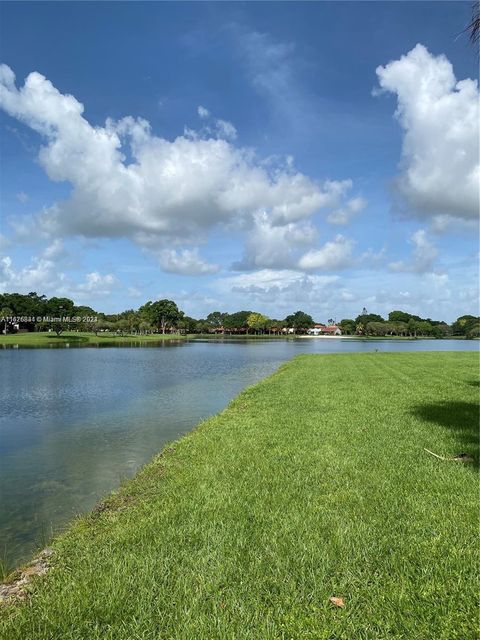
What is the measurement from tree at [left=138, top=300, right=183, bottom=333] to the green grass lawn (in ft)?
543

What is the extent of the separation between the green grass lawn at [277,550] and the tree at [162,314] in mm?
165446

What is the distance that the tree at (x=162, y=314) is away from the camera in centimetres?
17462

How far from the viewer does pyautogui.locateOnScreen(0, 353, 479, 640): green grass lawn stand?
14.0 ft

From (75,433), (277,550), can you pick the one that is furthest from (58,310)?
(277,550)

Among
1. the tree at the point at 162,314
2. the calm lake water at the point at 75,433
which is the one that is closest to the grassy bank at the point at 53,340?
the tree at the point at 162,314

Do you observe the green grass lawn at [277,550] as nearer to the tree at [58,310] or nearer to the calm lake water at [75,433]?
the calm lake water at [75,433]

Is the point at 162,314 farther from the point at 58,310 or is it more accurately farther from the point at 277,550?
the point at 277,550

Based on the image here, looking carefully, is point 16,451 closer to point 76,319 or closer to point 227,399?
point 227,399

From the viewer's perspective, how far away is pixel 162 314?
175 metres

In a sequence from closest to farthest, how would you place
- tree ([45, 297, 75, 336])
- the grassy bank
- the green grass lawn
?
the green grass lawn → the grassy bank → tree ([45, 297, 75, 336])

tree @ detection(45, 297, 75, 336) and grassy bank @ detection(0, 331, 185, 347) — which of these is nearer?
grassy bank @ detection(0, 331, 185, 347)

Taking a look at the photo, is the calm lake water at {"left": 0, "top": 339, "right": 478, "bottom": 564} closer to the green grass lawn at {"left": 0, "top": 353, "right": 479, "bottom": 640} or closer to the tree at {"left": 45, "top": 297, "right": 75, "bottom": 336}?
the green grass lawn at {"left": 0, "top": 353, "right": 479, "bottom": 640}

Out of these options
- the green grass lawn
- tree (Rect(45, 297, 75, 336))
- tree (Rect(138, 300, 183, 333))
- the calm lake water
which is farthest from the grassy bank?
the green grass lawn

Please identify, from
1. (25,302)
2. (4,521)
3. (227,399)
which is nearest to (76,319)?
(25,302)
